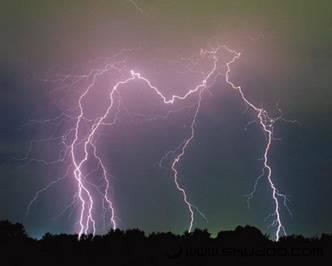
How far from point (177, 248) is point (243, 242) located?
150 cm

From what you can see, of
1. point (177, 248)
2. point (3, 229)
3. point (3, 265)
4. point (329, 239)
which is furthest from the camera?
point (3, 229)

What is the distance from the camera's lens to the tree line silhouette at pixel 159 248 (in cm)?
1242

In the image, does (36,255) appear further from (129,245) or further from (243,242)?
(243,242)

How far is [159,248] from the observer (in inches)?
508

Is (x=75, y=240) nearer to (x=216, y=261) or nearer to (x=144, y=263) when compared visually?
(x=144, y=263)

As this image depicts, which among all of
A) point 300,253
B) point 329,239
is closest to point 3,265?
point 300,253

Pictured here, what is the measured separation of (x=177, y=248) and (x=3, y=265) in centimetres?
334

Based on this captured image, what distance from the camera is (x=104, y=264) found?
12227mm

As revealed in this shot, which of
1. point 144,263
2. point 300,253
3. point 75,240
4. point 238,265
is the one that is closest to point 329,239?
point 300,253

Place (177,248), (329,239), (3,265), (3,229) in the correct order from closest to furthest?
(3,265) → (177,248) → (329,239) → (3,229)

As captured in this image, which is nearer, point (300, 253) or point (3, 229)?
point (300, 253)

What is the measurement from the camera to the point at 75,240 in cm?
1371

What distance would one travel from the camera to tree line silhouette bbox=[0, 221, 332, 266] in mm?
12423

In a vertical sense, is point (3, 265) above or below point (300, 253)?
below
